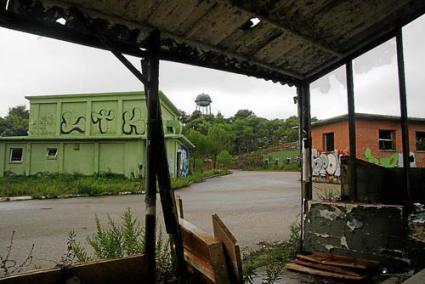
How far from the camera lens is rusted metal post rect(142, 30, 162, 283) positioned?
3160 millimetres

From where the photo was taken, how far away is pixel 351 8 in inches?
130

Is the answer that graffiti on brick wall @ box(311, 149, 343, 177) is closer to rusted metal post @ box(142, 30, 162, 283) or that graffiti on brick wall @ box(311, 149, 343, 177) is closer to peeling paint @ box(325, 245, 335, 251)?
peeling paint @ box(325, 245, 335, 251)

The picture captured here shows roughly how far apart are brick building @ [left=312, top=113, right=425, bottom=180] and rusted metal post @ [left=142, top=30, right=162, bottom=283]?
20.0 m

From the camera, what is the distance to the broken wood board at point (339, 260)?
3.84 meters

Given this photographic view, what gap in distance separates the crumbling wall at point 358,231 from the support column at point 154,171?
222cm

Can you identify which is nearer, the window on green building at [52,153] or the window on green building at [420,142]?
the window on green building at [420,142]

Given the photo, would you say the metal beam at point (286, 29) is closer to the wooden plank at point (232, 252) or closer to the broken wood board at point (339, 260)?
the wooden plank at point (232, 252)

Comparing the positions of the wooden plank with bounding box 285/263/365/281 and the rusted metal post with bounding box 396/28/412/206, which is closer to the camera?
the wooden plank with bounding box 285/263/365/281

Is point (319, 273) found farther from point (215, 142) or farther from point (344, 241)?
point (215, 142)

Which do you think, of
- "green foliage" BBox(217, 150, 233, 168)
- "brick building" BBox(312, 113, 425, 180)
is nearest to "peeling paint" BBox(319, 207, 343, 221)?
"brick building" BBox(312, 113, 425, 180)

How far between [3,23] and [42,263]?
4.22m

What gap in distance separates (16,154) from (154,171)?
89.9ft

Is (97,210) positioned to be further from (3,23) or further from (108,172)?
(108,172)

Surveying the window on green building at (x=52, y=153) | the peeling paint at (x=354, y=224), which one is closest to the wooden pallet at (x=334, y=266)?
the peeling paint at (x=354, y=224)
